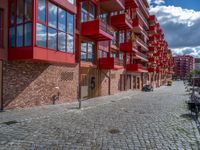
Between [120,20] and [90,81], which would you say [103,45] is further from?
[90,81]

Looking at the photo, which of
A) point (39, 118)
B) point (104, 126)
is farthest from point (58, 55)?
point (104, 126)

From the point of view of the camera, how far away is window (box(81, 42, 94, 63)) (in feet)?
69.6

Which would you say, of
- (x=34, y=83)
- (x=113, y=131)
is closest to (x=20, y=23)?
(x=34, y=83)

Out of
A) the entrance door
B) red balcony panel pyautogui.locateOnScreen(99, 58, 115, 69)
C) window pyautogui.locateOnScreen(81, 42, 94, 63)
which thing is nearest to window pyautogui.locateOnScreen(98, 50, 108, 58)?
red balcony panel pyautogui.locateOnScreen(99, 58, 115, 69)

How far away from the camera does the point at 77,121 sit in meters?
10.9

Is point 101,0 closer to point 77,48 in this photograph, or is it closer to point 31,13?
point 77,48

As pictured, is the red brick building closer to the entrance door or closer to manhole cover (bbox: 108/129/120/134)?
the entrance door

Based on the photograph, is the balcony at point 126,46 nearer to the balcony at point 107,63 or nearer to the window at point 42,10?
the balcony at point 107,63

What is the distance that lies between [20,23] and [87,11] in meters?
9.84

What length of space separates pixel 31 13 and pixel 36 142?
822 cm

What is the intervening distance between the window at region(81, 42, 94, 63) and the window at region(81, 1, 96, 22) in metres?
2.48

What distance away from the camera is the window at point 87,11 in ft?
69.8

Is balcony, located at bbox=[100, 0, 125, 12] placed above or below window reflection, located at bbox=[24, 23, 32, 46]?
above

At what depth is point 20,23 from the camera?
13.5 meters
